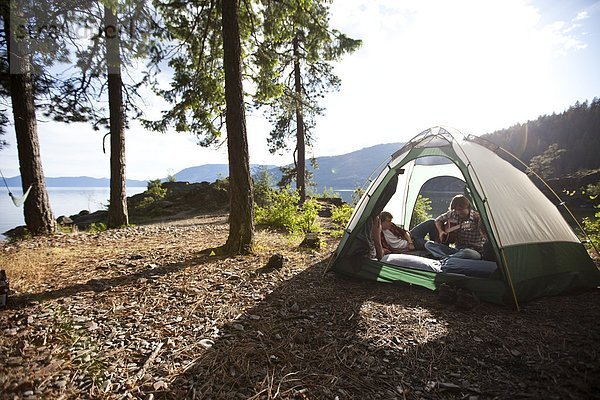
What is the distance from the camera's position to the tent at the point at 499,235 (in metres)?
3.74

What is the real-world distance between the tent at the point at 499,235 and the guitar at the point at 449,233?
133 centimetres

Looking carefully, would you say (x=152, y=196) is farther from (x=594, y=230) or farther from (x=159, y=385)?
(x=594, y=230)

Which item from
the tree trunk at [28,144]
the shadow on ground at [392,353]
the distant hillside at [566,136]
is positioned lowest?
the shadow on ground at [392,353]

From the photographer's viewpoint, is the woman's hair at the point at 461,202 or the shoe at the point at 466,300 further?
the woman's hair at the point at 461,202

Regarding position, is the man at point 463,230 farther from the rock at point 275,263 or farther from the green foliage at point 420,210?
the rock at point 275,263

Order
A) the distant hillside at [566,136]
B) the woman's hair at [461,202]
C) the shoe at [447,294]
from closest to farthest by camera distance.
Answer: the shoe at [447,294] → the woman's hair at [461,202] → the distant hillside at [566,136]

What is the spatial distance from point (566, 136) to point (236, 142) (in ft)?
344

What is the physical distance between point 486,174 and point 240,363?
14.1ft

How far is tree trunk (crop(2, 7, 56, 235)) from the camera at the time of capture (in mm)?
6324

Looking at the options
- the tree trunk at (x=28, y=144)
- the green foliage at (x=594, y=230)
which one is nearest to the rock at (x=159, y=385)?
the tree trunk at (x=28, y=144)

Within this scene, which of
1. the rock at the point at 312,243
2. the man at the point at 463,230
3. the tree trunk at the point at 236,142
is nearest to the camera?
the tree trunk at the point at 236,142

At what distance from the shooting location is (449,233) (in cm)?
578

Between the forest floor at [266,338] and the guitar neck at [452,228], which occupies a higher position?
the guitar neck at [452,228]

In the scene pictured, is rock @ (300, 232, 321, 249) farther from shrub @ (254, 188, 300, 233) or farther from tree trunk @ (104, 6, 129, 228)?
tree trunk @ (104, 6, 129, 228)
